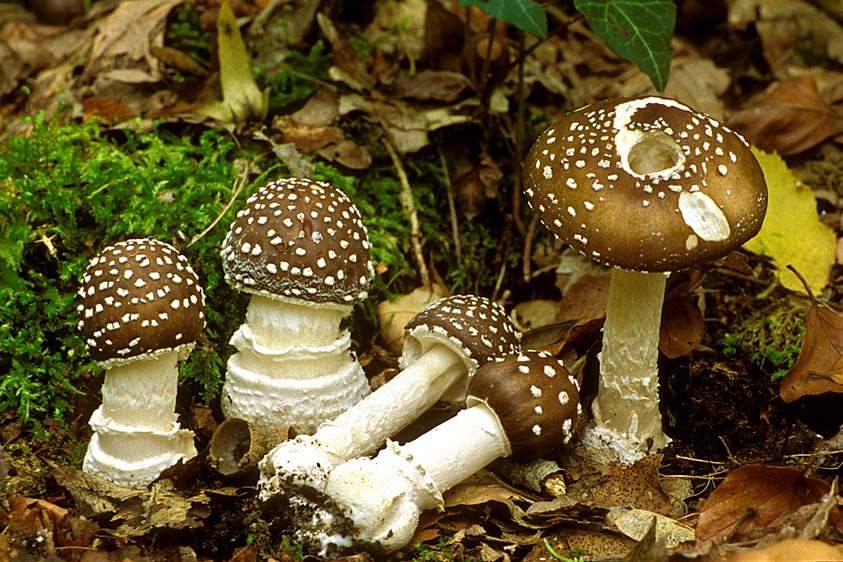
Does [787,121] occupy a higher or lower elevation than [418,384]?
higher

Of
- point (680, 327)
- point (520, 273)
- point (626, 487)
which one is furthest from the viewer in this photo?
point (520, 273)

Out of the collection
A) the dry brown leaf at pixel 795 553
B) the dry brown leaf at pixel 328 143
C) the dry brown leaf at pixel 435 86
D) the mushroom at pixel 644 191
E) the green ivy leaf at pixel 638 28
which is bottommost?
the dry brown leaf at pixel 795 553

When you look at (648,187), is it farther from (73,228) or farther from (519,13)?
(73,228)

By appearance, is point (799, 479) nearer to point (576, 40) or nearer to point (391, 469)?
point (391, 469)

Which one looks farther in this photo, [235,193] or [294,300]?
[235,193]

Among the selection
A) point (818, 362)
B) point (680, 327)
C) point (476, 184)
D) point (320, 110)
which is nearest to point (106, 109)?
point (320, 110)

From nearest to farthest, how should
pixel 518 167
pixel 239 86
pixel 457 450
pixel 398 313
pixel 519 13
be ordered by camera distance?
1. pixel 457 450
2. pixel 519 13
3. pixel 398 313
4. pixel 239 86
5. pixel 518 167

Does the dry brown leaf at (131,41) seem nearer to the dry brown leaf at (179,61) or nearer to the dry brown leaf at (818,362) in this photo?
the dry brown leaf at (179,61)

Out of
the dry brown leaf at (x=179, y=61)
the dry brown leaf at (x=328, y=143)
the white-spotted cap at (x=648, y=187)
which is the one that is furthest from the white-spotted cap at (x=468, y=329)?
the dry brown leaf at (x=179, y=61)

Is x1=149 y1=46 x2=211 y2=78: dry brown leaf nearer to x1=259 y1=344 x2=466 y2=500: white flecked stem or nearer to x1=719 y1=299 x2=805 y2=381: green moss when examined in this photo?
x1=259 y1=344 x2=466 y2=500: white flecked stem
